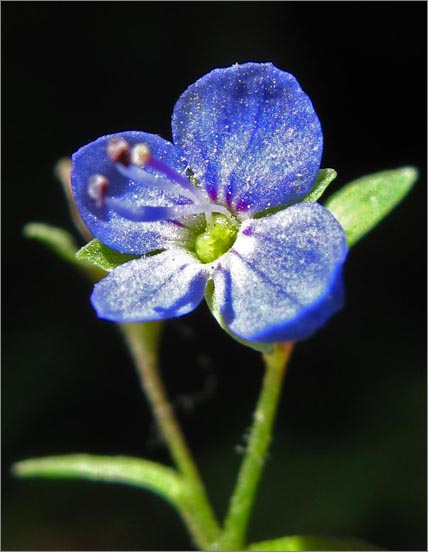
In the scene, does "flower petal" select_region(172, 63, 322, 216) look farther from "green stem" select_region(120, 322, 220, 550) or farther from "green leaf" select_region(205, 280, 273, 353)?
"green stem" select_region(120, 322, 220, 550)

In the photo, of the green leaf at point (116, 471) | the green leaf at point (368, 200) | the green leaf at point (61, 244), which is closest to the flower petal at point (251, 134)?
the green leaf at point (368, 200)

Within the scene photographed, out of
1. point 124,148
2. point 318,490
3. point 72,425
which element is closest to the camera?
point 124,148

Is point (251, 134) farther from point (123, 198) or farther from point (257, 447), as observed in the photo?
point (257, 447)

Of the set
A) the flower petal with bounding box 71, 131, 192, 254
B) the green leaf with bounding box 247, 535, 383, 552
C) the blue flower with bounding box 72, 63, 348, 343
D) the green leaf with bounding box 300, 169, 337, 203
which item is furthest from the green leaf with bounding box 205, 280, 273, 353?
the green leaf with bounding box 247, 535, 383, 552

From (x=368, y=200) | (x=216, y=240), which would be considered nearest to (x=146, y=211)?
(x=216, y=240)

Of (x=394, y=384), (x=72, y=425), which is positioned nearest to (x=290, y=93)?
(x=394, y=384)

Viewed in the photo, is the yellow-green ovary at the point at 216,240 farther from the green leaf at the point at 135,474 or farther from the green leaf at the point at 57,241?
the green leaf at the point at 135,474

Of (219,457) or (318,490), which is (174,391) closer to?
(219,457)
